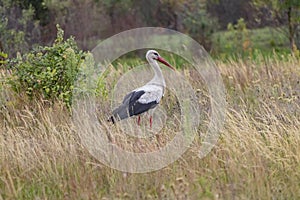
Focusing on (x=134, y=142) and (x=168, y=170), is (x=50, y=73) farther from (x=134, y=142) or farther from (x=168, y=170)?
(x=168, y=170)

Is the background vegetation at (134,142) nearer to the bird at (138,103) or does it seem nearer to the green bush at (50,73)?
the green bush at (50,73)

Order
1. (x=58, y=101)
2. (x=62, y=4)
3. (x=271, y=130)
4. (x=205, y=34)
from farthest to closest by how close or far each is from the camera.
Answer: (x=205, y=34)
(x=62, y=4)
(x=58, y=101)
(x=271, y=130)

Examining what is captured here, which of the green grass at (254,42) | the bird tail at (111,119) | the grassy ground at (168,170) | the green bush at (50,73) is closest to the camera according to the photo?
the grassy ground at (168,170)

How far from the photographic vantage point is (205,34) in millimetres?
17672

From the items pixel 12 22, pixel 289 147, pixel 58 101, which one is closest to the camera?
pixel 289 147

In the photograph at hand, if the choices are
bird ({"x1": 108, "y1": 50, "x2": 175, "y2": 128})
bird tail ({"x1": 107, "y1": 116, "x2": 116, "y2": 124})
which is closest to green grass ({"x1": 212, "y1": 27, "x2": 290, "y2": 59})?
bird ({"x1": 108, "y1": 50, "x2": 175, "y2": 128})

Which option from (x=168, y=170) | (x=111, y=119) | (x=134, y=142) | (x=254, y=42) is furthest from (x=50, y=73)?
(x=254, y=42)

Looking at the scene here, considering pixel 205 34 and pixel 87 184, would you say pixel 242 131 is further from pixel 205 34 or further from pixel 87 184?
pixel 205 34

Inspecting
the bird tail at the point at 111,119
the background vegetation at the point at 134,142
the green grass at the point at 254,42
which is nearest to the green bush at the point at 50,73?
the background vegetation at the point at 134,142

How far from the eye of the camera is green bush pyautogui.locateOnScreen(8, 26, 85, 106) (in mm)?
6477

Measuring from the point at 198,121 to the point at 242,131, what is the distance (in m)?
1.03

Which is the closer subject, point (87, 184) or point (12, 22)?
point (87, 184)

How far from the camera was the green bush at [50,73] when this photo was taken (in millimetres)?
6477

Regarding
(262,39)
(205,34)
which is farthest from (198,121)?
(262,39)
